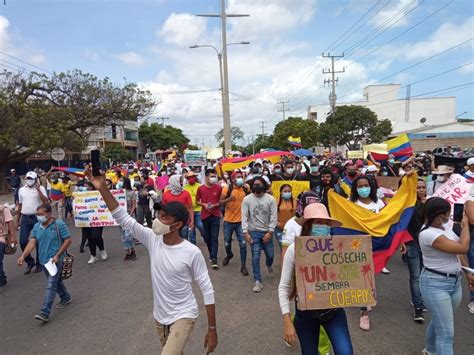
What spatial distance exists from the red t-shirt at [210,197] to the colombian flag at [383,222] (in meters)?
2.72

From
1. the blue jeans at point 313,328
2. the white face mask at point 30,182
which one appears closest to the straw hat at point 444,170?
the blue jeans at point 313,328

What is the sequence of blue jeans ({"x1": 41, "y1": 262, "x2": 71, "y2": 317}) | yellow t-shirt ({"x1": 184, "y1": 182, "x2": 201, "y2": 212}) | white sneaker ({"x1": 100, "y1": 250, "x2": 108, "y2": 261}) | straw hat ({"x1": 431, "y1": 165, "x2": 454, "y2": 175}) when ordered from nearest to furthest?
blue jeans ({"x1": 41, "y1": 262, "x2": 71, "y2": 317})
straw hat ({"x1": 431, "y1": 165, "x2": 454, "y2": 175})
yellow t-shirt ({"x1": 184, "y1": 182, "x2": 201, "y2": 212})
white sneaker ({"x1": 100, "y1": 250, "x2": 108, "y2": 261})

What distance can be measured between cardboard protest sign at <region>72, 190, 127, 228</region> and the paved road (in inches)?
57.0

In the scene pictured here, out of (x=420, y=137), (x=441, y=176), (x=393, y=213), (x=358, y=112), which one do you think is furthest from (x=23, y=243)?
(x=420, y=137)

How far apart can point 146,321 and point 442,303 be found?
10.7 feet

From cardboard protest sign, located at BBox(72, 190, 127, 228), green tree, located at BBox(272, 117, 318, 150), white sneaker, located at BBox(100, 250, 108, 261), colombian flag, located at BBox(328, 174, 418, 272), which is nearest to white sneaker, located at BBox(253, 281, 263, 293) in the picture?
colombian flag, located at BBox(328, 174, 418, 272)

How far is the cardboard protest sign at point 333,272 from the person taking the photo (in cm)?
275

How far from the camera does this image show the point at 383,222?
470 cm

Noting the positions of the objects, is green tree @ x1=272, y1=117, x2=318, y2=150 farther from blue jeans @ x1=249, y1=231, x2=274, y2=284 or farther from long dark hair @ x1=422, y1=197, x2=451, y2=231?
long dark hair @ x1=422, y1=197, x2=451, y2=231

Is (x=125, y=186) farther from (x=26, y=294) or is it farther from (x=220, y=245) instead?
(x=26, y=294)

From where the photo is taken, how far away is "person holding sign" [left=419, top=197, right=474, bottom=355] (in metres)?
3.14

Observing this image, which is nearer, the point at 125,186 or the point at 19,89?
the point at 125,186

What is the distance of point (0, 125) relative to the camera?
70.7 ft

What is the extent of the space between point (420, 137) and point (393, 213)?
45.7 meters
